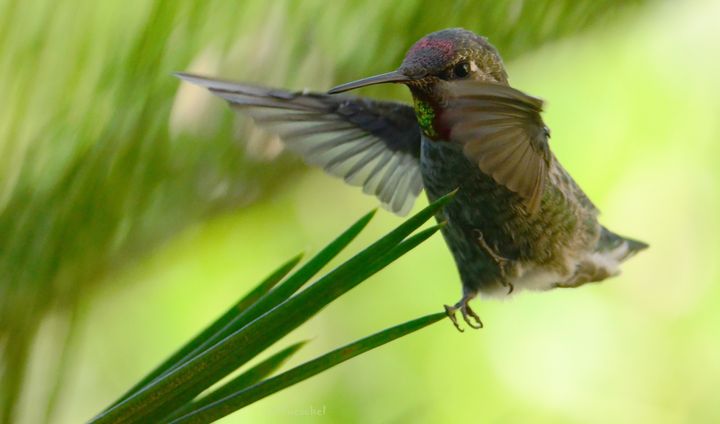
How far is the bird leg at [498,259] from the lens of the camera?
0.97 meters

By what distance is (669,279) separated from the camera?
220cm

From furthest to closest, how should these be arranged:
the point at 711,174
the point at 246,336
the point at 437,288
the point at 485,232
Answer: the point at 711,174, the point at 437,288, the point at 485,232, the point at 246,336

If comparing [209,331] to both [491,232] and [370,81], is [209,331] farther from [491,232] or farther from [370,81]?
[491,232]

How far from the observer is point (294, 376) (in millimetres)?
500

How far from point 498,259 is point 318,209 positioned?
3.31 ft

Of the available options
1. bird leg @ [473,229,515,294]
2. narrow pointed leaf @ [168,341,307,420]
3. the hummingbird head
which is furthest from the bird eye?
narrow pointed leaf @ [168,341,307,420]

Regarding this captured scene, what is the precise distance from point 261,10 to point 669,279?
1401 mm

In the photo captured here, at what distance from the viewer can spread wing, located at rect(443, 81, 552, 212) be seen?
2.22 ft

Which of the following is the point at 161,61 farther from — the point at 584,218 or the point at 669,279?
the point at 669,279

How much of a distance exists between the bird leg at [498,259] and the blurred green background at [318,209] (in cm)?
18

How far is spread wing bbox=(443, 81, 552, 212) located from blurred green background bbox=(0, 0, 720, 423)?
287mm

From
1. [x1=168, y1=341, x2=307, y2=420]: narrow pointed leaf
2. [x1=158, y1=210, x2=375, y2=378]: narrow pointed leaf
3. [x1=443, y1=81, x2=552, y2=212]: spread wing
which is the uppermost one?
[x1=443, y1=81, x2=552, y2=212]: spread wing

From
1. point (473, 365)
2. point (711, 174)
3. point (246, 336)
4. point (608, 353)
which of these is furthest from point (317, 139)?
point (711, 174)

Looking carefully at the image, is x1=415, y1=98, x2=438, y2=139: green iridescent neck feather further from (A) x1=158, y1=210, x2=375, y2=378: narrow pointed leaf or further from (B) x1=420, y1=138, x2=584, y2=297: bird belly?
(A) x1=158, y1=210, x2=375, y2=378: narrow pointed leaf
